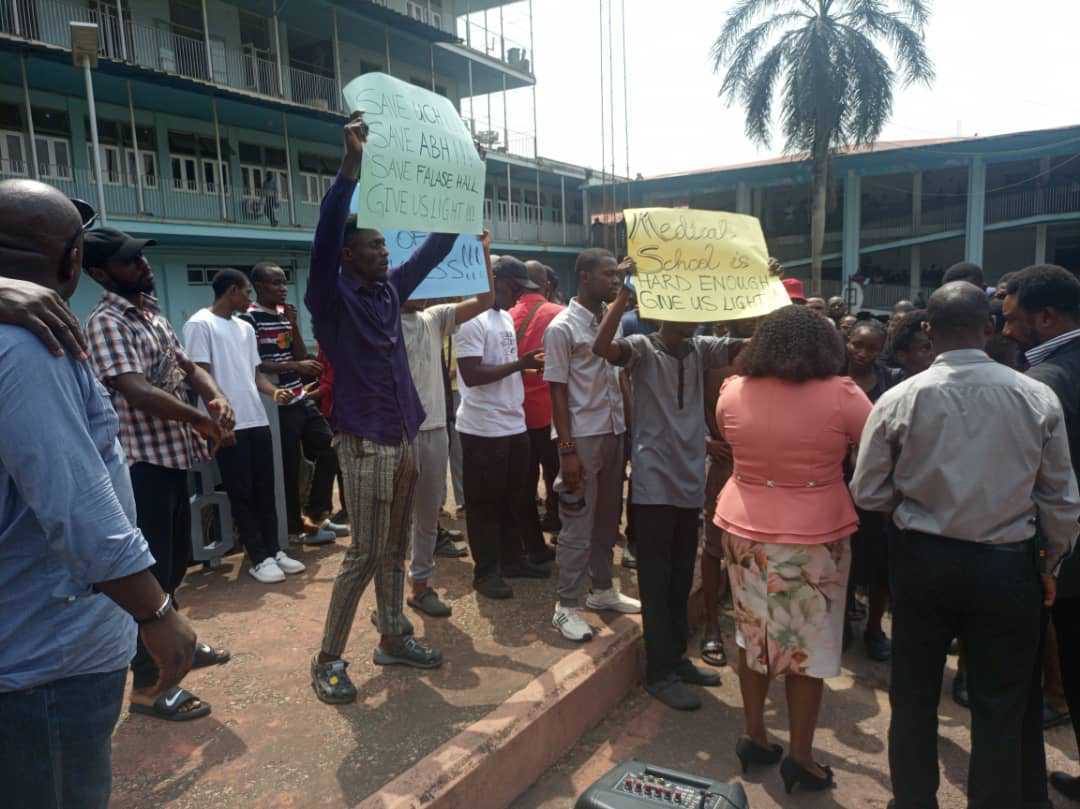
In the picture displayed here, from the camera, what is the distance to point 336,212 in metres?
2.71

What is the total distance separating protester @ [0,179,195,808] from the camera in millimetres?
1349

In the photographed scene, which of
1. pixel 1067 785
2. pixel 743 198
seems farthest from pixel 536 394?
pixel 743 198

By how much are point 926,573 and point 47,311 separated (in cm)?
255

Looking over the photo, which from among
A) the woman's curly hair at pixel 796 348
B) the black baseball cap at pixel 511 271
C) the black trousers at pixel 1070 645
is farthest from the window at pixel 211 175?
the black trousers at pixel 1070 645

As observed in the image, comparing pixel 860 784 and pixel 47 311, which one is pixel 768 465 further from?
pixel 47 311

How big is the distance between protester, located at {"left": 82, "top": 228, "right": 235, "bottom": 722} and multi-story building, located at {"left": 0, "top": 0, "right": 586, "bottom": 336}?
1490 cm

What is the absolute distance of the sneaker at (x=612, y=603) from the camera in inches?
160

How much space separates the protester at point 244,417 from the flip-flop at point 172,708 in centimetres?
148

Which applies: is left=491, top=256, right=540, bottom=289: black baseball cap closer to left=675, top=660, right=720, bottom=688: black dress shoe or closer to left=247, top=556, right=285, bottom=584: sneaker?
left=247, top=556, right=285, bottom=584: sneaker

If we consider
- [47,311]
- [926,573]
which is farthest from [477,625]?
[47,311]

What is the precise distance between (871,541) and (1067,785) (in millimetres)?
1368

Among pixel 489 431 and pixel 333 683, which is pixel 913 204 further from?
pixel 333 683

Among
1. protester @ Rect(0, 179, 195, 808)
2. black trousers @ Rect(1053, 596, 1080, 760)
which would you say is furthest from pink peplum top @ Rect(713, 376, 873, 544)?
protester @ Rect(0, 179, 195, 808)

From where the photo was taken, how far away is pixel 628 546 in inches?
200
